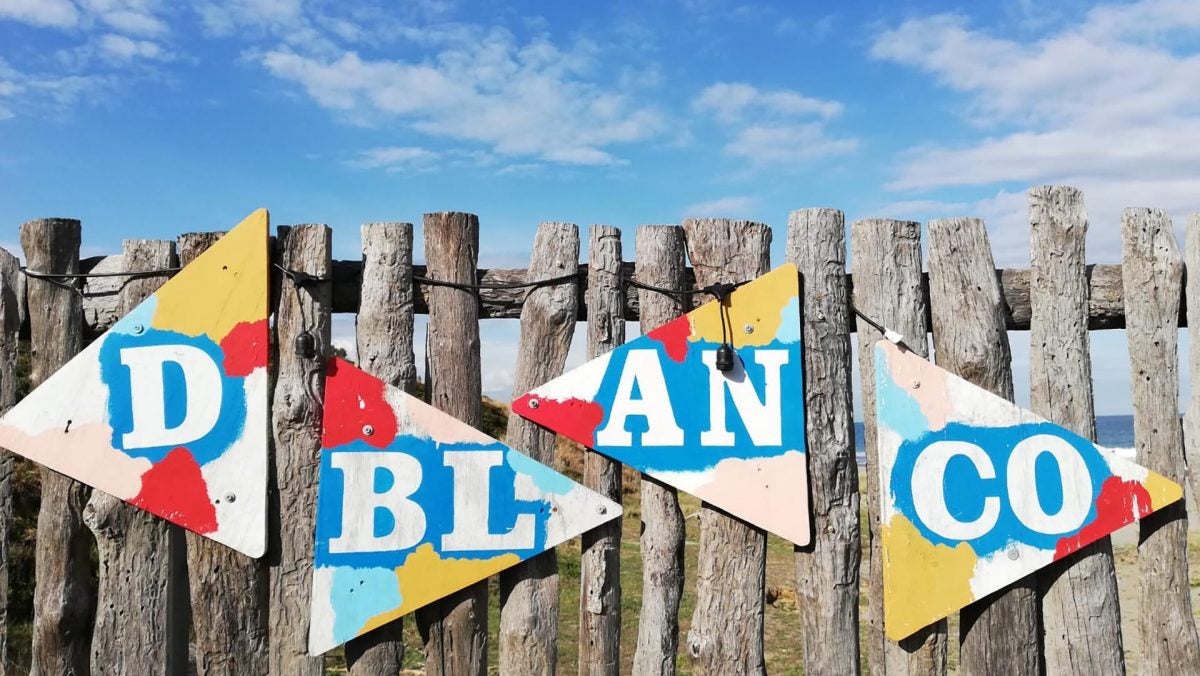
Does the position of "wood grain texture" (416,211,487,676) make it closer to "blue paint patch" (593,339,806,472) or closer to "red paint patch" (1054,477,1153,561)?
"blue paint patch" (593,339,806,472)

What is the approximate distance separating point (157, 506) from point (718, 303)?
7.24 ft

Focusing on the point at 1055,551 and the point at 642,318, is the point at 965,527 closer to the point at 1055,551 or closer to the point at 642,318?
the point at 1055,551

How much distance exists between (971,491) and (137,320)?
3.16 m

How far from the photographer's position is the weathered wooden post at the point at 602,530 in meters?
3.34

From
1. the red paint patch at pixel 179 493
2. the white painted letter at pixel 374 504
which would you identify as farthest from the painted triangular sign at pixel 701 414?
the red paint patch at pixel 179 493

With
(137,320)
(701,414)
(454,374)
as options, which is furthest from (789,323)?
(137,320)

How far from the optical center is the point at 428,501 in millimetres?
3262

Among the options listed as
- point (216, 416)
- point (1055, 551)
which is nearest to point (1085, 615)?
point (1055, 551)

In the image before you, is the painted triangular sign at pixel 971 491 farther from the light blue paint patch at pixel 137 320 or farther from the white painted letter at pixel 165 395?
the light blue paint patch at pixel 137 320

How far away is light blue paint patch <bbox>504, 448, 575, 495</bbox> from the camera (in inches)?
129

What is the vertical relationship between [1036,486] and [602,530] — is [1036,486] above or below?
above

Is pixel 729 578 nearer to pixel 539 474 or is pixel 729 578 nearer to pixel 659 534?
pixel 659 534

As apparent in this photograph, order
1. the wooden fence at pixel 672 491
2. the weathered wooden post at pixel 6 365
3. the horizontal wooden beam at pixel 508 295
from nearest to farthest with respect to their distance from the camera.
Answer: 1. the wooden fence at pixel 672 491
2. the horizontal wooden beam at pixel 508 295
3. the weathered wooden post at pixel 6 365

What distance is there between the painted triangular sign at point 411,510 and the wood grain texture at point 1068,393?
5.83 feet
